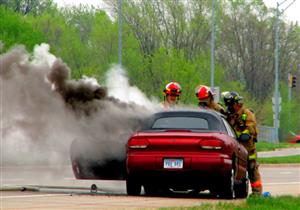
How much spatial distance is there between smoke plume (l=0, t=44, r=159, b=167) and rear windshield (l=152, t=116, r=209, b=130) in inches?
22.2

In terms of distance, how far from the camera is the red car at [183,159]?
18.3 m

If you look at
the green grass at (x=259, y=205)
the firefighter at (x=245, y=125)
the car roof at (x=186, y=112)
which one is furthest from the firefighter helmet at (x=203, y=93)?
the green grass at (x=259, y=205)

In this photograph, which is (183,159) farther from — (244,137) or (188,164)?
(244,137)

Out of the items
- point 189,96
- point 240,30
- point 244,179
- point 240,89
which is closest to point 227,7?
point 240,30

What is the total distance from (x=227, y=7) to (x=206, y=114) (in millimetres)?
71529

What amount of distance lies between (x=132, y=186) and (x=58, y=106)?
211 centimetres

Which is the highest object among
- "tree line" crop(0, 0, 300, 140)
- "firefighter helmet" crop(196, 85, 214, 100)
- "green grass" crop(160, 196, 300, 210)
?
"tree line" crop(0, 0, 300, 140)

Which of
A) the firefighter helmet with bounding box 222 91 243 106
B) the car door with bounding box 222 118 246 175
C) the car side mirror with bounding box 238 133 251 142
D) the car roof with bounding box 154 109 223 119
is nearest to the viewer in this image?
the car roof with bounding box 154 109 223 119

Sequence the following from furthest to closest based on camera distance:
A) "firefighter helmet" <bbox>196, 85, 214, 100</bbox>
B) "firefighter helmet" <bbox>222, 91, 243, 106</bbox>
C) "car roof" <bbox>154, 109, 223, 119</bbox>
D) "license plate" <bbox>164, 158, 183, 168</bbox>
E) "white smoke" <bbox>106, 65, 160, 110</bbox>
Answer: "firefighter helmet" <bbox>196, 85, 214, 100</bbox>, "white smoke" <bbox>106, 65, 160, 110</bbox>, "firefighter helmet" <bbox>222, 91, 243, 106</bbox>, "car roof" <bbox>154, 109, 223, 119</bbox>, "license plate" <bbox>164, 158, 183, 168</bbox>

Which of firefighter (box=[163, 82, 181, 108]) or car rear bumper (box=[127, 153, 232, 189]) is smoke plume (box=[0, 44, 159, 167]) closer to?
car rear bumper (box=[127, 153, 232, 189])

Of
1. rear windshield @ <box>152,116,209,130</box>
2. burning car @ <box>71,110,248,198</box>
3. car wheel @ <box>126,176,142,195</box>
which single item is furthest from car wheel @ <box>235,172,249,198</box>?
car wheel @ <box>126,176,142,195</box>

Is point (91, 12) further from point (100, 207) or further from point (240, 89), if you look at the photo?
point (100, 207)

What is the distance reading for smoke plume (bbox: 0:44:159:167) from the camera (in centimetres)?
→ 1956

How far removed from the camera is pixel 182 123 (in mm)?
19125
